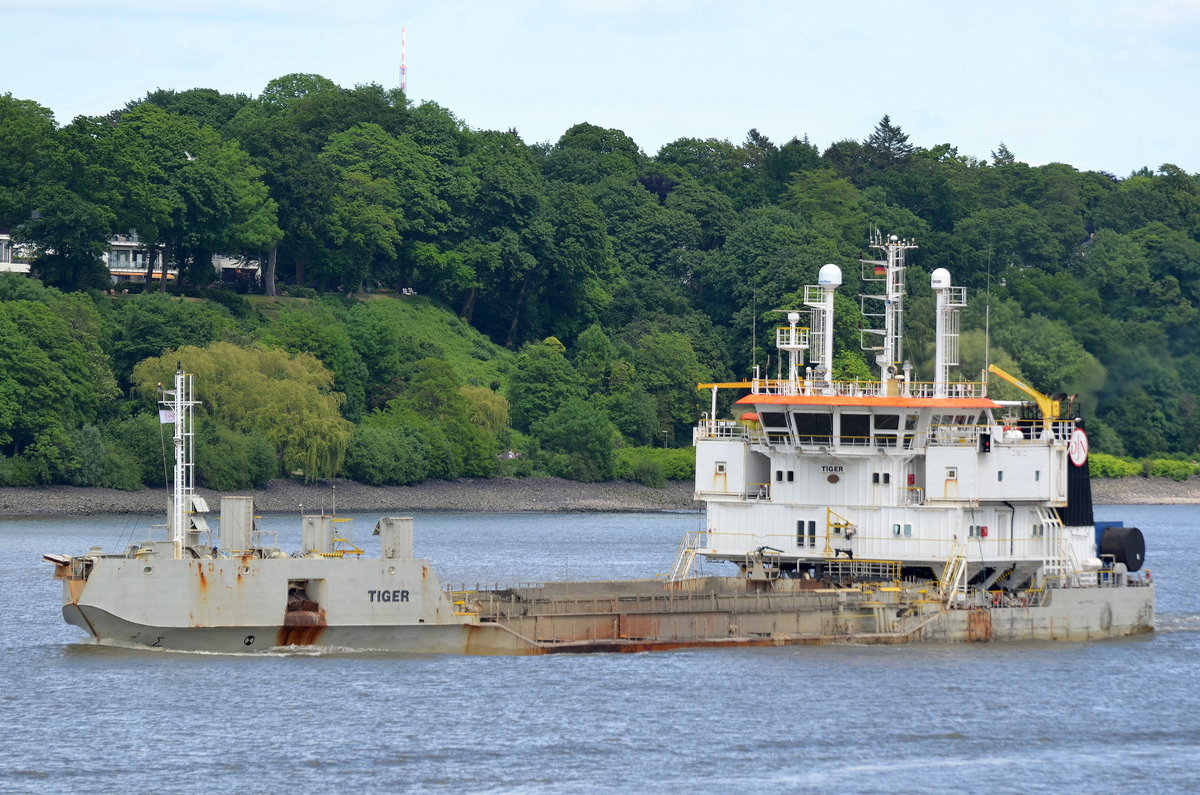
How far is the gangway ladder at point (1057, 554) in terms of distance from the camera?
49278 mm

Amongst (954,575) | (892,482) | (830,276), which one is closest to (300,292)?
(830,276)

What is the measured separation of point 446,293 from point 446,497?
26.4m

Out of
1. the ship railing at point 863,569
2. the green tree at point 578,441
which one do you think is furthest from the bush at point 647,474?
the ship railing at point 863,569

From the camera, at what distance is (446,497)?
370 feet

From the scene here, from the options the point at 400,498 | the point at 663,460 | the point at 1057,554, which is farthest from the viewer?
the point at 663,460

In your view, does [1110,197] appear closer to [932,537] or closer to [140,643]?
[932,537]

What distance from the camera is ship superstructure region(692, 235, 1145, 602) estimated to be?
156ft

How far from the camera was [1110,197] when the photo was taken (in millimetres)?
174000

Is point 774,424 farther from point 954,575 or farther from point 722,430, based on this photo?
point 954,575

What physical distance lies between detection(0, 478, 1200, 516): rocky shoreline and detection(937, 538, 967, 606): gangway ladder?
161ft

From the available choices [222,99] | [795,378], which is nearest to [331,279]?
[222,99]

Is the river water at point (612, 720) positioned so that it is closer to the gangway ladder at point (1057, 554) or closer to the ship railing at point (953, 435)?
the gangway ladder at point (1057, 554)

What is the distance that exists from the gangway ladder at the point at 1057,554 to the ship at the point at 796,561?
70 millimetres

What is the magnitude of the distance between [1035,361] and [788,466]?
163ft
